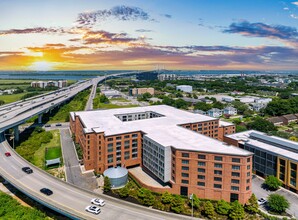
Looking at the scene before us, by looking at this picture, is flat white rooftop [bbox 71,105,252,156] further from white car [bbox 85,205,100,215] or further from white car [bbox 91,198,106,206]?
white car [bbox 85,205,100,215]

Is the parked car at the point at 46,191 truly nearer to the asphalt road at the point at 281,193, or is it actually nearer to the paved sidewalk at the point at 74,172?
the paved sidewalk at the point at 74,172

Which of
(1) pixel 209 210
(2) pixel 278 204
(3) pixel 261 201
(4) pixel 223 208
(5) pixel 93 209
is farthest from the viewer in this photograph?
(3) pixel 261 201

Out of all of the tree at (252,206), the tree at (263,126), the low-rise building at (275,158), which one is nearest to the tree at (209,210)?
the tree at (252,206)

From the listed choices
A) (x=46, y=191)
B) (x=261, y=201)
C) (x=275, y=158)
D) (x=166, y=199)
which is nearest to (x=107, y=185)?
(x=46, y=191)

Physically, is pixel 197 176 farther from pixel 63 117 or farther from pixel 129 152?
pixel 63 117

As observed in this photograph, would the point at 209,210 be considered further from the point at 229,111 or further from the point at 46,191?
the point at 229,111

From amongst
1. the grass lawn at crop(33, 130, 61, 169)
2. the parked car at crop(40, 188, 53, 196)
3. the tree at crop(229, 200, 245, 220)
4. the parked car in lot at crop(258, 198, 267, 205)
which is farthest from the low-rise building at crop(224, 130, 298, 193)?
the grass lawn at crop(33, 130, 61, 169)
